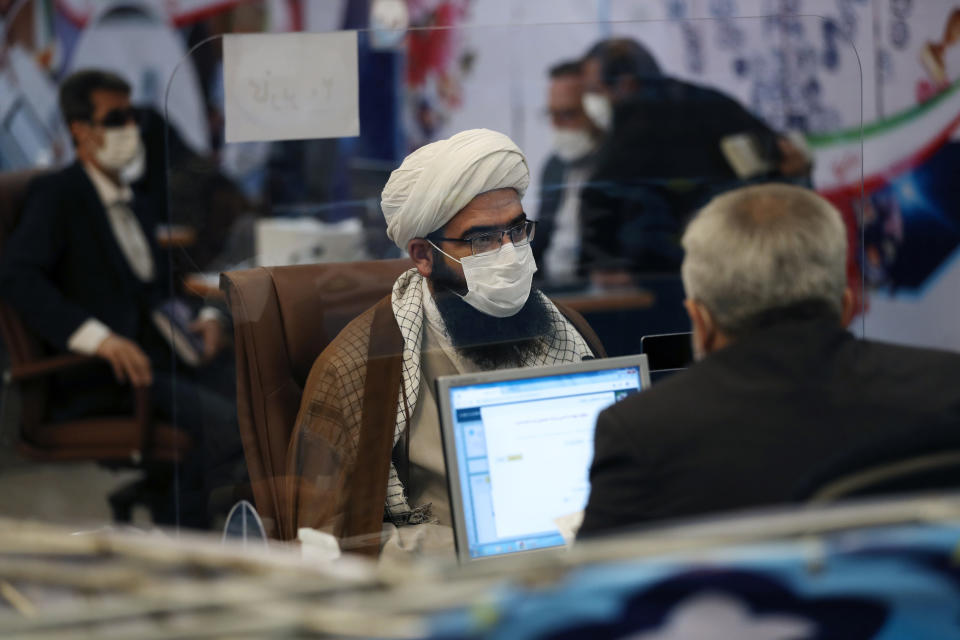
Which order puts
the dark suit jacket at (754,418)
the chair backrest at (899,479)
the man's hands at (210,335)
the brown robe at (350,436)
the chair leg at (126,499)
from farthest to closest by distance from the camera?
the chair leg at (126,499)
the man's hands at (210,335)
the brown robe at (350,436)
the dark suit jacket at (754,418)
the chair backrest at (899,479)

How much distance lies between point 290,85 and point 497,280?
19.1 inches

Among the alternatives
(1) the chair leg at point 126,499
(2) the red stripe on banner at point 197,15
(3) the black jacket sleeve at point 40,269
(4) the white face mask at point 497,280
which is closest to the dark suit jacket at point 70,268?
(3) the black jacket sleeve at point 40,269

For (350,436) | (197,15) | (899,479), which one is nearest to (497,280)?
(350,436)

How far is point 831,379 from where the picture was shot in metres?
1.08

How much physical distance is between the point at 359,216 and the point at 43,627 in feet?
4.66

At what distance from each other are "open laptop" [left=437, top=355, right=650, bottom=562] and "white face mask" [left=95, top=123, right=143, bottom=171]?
2.83m

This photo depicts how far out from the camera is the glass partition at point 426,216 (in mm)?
1607

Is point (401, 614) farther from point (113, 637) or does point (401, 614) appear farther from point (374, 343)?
point (374, 343)

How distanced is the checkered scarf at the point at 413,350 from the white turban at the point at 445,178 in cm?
9

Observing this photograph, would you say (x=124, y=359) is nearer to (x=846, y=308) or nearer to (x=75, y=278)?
(x=75, y=278)

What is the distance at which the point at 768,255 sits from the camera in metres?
1.14

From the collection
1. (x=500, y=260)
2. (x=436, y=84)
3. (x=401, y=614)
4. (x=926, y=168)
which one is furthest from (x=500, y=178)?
(x=926, y=168)

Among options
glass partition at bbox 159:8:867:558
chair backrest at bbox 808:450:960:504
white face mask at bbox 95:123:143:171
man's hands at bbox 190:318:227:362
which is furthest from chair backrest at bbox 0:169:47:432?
chair backrest at bbox 808:450:960:504

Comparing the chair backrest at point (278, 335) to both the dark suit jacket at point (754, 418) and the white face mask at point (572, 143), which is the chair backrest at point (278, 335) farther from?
the dark suit jacket at point (754, 418)
